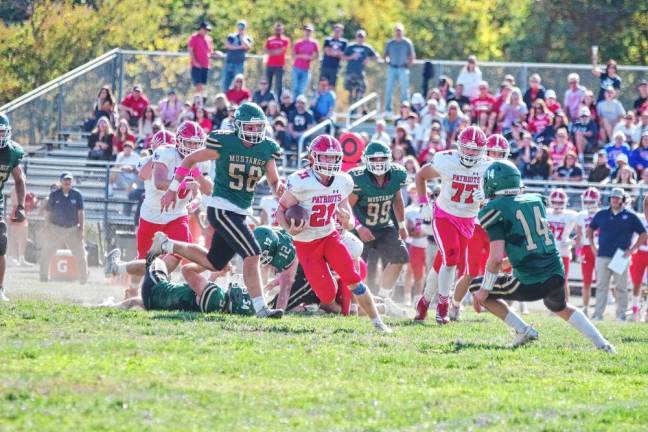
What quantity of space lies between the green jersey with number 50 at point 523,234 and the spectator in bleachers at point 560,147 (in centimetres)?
1049

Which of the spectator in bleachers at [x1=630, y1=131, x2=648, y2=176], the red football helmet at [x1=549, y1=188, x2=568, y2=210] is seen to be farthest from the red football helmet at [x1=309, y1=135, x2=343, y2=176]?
the spectator in bleachers at [x1=630, y1=131, x2=648, y2=176]

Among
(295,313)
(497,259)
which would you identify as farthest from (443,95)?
(497,259)

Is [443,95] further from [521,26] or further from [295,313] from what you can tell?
[521,26]

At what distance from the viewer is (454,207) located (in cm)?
1309

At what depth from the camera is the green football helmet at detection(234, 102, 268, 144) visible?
11727 mm

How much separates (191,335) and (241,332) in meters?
0.51

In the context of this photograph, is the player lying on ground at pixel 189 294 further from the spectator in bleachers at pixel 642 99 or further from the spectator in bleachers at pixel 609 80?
the spectator in bleachers at pixel 609 80

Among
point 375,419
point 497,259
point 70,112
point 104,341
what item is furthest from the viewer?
point 70,112

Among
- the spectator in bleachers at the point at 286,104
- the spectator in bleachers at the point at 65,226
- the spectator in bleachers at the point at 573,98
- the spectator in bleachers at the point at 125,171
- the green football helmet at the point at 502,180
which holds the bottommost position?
the spectator in bleachers at the point at 65,226

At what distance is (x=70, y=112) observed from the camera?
2519cm

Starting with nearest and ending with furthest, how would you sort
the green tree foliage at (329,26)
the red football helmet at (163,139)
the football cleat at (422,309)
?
the football cleat at (422,309) < the red football helmet at (163,139) < the green tree foliage at (329,26)

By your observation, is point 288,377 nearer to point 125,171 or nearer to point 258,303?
point 258,303

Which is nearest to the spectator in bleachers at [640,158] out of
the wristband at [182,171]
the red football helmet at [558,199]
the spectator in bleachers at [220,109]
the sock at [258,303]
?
the red football helmet at [558,199]

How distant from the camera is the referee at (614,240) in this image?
17.8m
